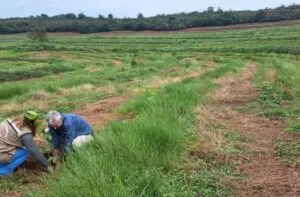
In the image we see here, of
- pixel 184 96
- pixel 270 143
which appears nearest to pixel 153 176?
pixel 270 143

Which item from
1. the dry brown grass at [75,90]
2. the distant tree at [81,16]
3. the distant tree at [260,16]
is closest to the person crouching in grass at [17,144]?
the dry brown grass at [75,90]

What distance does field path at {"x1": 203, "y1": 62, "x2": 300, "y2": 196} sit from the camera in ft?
17.1

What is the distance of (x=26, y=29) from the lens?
3524 inches

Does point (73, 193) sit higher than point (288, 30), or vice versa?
point (73, 193)

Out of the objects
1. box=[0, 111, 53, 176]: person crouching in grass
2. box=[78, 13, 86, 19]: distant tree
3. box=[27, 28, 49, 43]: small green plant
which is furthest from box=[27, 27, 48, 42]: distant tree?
box=[0, 111, 53, 176]: person crouching in grass

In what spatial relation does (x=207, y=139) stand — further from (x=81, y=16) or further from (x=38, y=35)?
(x=81, y=16)

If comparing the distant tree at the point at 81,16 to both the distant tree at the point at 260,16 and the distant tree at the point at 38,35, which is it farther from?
the distant tree at the point at 260,16

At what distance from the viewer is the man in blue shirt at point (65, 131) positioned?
6523mm

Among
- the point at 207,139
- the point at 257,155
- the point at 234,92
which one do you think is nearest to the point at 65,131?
the point at 207,139

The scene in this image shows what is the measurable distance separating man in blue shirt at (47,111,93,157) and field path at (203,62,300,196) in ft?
7.23

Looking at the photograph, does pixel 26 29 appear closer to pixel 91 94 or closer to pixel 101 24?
pixel 101 24

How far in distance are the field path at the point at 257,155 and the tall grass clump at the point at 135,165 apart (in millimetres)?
459

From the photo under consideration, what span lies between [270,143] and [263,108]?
10.2 ft

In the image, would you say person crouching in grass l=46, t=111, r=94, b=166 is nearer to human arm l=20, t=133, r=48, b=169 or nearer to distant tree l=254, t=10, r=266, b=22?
human arm l=20, t=133, r=48, b=169
